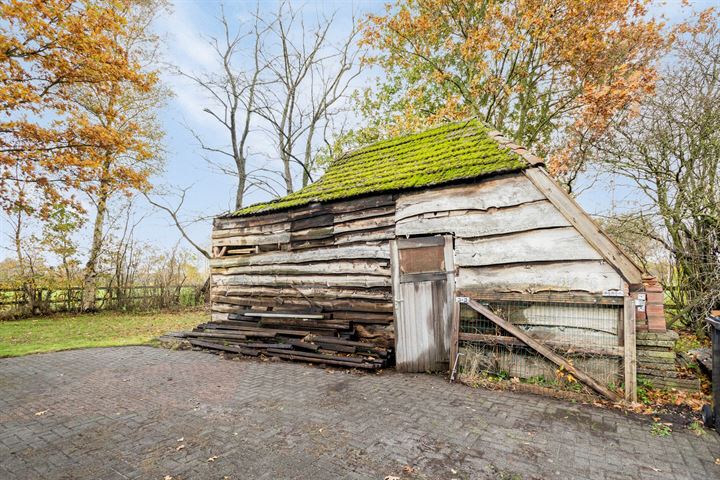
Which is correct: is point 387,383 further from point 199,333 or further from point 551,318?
point 199,333

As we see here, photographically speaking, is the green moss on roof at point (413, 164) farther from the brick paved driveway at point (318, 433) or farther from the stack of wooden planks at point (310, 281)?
the brick paved driveway at point (318, 433)

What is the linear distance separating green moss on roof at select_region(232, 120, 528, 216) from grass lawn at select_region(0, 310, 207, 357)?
19.2 ft

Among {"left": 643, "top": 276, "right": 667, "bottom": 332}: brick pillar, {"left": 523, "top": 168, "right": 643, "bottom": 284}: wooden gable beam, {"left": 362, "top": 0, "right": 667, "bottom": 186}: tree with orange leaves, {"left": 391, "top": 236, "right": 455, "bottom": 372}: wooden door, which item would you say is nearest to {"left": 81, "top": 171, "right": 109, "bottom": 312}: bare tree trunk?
{"left": 362, "top": 0, "right": 667, "bottom": 186}: tree with orange leaves

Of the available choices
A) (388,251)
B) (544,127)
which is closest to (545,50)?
(544,127)

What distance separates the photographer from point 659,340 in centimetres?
518

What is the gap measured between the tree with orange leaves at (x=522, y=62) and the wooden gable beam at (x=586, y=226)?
776cm

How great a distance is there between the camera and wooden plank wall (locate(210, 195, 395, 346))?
7.29 metres

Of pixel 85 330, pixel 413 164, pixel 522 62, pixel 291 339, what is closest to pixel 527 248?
pixel 413 164

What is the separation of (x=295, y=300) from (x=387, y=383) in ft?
11.3

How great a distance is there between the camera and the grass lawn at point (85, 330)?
9570mm

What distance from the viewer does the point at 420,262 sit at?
6719mm

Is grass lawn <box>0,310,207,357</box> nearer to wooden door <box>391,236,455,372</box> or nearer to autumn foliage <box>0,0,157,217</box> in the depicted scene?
autumn foliage <box>0,0,157,217</box>

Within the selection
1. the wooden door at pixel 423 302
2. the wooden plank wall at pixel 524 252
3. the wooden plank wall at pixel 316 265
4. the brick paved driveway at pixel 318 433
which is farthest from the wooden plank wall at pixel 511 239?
the brick paved driveway at pixel 318 433

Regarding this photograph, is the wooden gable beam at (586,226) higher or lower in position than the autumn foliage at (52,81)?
lower
